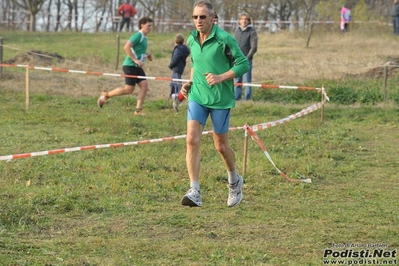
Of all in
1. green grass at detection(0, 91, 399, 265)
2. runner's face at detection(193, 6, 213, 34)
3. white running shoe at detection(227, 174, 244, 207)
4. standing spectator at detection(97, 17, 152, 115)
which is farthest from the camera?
standing spectator at detection(97, 17, 152, 115)

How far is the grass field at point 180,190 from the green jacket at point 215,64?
116cm

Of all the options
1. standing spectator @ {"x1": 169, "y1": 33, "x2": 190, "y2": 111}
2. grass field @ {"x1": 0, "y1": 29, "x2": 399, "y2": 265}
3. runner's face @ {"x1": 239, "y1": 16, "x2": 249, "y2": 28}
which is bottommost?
grass field @ {"x1": 0, "y1": 29, "x2": 399, "y2": 265}

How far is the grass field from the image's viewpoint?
22.9 ft

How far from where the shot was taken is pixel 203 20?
26.6 ft

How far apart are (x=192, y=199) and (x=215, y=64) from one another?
1.34m

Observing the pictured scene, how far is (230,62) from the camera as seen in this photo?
8.27 metres

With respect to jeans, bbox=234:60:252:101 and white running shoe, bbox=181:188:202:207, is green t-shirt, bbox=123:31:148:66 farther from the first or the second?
white running shoe, bbox=181:188:202:207

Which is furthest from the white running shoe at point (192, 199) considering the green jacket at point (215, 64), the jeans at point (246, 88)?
the jeans at point (246, 88)

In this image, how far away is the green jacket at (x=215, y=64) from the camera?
814 cm

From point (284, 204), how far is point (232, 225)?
4.23 feet

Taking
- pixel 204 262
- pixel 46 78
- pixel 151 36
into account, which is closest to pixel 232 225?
pixel 204 262

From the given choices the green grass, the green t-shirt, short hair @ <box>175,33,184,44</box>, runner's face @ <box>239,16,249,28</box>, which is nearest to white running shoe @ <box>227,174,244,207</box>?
the green grass

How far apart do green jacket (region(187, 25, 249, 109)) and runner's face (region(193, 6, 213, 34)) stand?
0.07 metres

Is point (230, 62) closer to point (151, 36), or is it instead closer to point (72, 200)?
point (72, 200)
